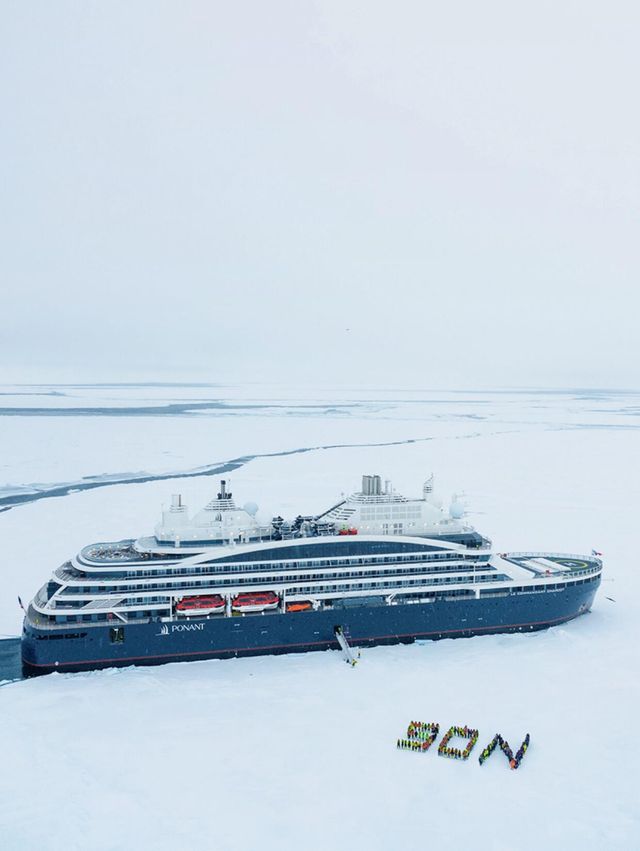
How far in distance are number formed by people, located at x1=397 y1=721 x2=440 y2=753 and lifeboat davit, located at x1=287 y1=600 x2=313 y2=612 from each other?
755 centimetres

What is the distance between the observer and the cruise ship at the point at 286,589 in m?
26.1

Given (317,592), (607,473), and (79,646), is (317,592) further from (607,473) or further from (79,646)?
(607,473)

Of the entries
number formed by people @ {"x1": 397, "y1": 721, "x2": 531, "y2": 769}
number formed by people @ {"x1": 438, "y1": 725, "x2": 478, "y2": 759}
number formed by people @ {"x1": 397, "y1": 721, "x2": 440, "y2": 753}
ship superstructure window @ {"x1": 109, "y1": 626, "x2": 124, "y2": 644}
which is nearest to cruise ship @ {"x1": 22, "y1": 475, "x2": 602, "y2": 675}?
ship superstructure window @ {"x1": 109, "y1": 626, "x2": 124, "y2": 644}

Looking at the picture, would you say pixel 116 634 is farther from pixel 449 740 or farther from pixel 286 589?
pixel 449 740

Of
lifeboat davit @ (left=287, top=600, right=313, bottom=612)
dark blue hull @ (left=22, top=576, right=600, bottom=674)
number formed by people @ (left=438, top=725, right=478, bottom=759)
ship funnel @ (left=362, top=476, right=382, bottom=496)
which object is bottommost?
number formed by people @ (left=438, top=725, right=478, bottom=759)

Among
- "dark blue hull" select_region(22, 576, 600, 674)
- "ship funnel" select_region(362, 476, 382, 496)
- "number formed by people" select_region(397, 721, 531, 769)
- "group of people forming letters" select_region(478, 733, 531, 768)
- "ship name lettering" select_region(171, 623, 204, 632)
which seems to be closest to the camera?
"group of people forming letters" select_region(478, 733, 531, 768)

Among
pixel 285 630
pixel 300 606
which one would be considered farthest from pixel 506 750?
pixel 300 606

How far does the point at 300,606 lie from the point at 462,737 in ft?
Answer: 29.6

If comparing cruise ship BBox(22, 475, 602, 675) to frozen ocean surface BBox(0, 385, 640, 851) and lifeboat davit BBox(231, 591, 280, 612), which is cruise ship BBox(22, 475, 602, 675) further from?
frozen ocean surface BBox(0, 385, 640, 851)

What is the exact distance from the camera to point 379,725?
2170cm

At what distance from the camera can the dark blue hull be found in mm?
25469

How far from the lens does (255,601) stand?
27.4 meters

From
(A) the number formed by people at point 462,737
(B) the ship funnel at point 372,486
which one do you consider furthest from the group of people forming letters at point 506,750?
(B) the ship funnel at point 372,486

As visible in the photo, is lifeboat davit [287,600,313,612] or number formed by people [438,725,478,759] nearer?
number formed by people [438,725,478,759]
